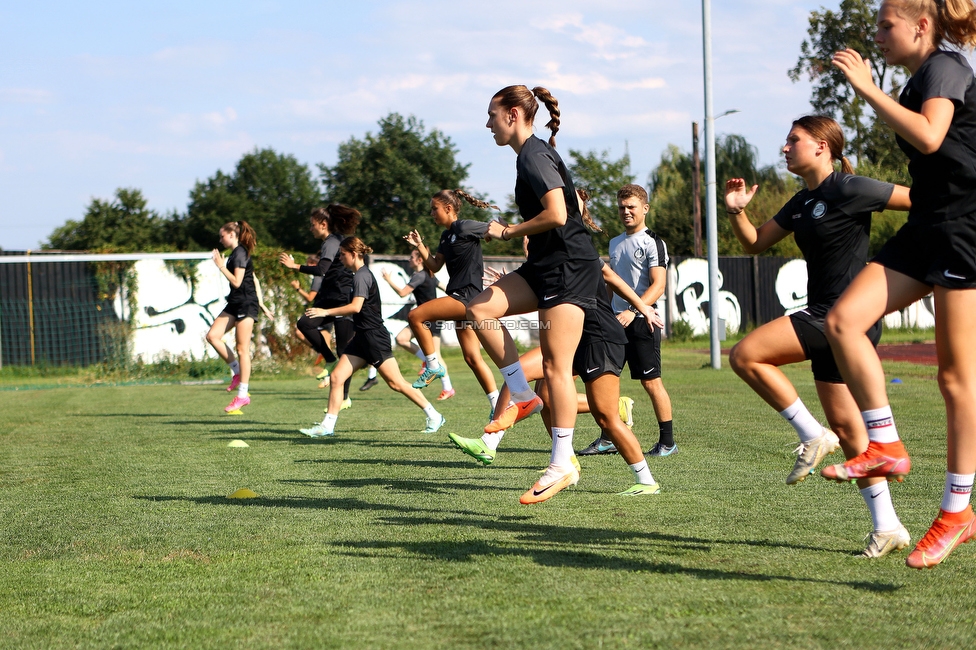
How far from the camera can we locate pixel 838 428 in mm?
4344

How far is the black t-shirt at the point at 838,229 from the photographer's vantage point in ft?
14.3

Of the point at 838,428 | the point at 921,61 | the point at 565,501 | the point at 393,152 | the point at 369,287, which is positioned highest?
the point at 393,152

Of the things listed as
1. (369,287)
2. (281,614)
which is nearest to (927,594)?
(281,614)

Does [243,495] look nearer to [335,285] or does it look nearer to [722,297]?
[335,285]

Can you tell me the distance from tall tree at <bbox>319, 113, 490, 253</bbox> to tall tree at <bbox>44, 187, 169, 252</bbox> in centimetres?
1353

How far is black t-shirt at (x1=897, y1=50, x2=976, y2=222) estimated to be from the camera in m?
3.52

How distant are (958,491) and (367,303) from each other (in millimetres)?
6472


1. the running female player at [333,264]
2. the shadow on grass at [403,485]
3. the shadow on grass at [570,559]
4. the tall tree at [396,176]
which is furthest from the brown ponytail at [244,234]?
the tall tree at [396,176]

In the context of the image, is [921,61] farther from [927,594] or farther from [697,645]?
[697,645]

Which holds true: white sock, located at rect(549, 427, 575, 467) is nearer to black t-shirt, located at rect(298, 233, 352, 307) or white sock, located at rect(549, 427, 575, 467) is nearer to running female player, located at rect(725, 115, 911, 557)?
running female player, located at rect(725, 115, 911, 557)

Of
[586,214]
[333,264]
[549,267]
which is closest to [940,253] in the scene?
[549,267]

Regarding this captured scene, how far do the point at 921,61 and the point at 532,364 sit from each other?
3886 mm

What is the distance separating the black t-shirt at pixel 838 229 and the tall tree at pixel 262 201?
5481 cm

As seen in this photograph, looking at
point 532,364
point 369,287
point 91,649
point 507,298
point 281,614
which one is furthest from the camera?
point 369,287
